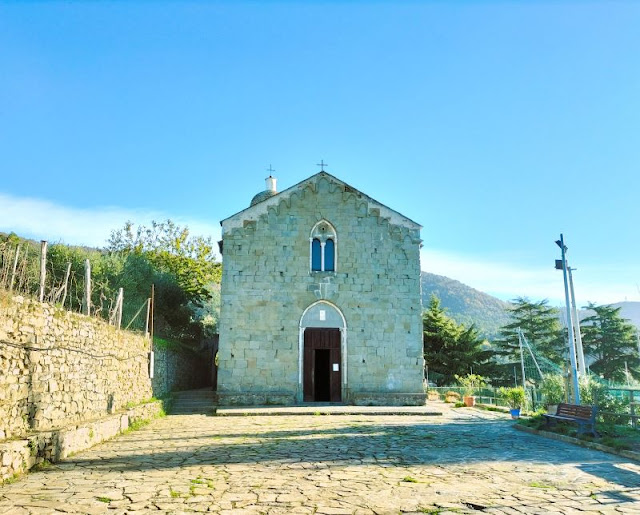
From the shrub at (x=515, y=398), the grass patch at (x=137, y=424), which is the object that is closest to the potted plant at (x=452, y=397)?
the shrub at (x=515, y=398)

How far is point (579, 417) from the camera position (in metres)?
12.5

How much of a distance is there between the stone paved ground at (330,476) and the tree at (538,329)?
37.2m

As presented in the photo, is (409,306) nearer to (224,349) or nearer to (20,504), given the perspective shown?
(224,349)

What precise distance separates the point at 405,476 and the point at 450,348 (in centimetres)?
3493

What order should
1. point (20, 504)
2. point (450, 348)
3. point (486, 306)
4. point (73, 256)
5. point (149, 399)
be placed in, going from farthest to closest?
1. point (486, 306)
2. point (450, 348)
3. point (73, 256)
4. point (149, 399)
5. point (20, 504)

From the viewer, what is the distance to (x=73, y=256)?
76.1 feet

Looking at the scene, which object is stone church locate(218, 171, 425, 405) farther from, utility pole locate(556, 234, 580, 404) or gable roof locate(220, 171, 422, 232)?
utility pole locate(556, 234, 580, 404)

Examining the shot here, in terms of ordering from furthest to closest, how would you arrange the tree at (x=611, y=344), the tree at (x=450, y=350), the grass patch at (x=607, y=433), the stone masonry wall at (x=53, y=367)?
the tree at (x=611, y=344) → the tree at (x=450, y=350) → the grass patch at (x=607, y=433) → the stone masonry wall at (x=53, y=367)

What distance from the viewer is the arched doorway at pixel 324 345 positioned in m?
20.6

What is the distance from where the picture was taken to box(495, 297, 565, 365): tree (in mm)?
47844

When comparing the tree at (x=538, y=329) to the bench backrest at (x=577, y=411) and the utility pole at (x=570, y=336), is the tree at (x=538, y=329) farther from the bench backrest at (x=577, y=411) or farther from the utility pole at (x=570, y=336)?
the bench backrest at (x=577, y=411)

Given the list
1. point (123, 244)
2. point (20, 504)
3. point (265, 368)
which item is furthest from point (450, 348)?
point (20, 504)

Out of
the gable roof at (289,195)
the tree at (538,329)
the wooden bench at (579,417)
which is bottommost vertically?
the wooden bench at (579,417)

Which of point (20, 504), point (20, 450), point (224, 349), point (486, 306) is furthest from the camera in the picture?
point (486, 306)
